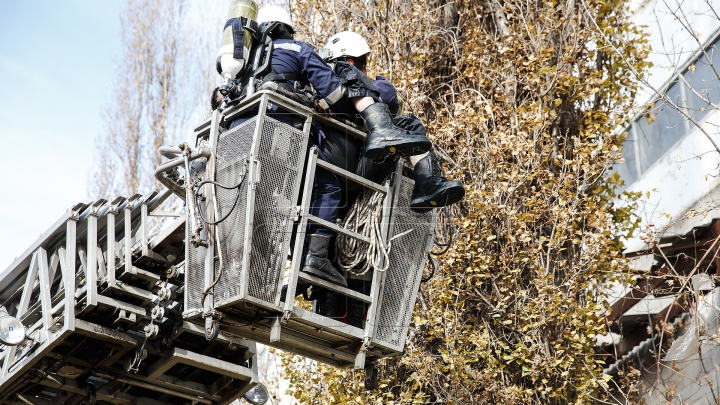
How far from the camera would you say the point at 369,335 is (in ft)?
22.0

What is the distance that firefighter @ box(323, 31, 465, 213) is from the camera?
6902 mm

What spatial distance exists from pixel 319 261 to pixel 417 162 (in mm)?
1092

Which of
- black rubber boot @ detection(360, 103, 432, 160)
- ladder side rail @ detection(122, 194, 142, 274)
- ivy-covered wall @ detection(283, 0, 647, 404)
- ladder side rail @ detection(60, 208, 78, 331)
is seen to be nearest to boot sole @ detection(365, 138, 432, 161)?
→ black rubber boot @ detection(360, 103, 432, 160)

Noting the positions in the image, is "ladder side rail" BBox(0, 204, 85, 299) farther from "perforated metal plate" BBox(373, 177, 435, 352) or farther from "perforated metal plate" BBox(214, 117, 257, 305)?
"perforated metal plate" BBox(373, 177, 435, 352)

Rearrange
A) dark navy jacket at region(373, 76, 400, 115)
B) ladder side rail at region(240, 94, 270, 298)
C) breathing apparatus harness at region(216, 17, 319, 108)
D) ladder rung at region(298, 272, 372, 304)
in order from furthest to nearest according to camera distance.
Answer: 1. dark navy jacket at region(373, 76, 400, 115)
2. breathing apparatus harness at region(216, 17, 319, 108)
3. ladder rung at region(298, 272, 372, 304)
4. ladder side rail at region(240, 94, 270, 298)

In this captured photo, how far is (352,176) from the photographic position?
22.4 ft

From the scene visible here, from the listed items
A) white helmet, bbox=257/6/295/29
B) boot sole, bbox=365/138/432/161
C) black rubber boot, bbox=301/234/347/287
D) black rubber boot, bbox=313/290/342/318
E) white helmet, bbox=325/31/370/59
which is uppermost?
white helmet, bbox=257/6/295/29

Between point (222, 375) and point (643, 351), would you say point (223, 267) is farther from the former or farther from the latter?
point (643, 351)

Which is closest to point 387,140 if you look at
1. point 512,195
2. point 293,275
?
point 293,275

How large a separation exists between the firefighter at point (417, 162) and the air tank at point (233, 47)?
0.64 meters

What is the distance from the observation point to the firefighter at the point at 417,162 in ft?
22.6

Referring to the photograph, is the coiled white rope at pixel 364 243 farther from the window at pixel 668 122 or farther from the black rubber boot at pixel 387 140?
the window at pixel 668 122

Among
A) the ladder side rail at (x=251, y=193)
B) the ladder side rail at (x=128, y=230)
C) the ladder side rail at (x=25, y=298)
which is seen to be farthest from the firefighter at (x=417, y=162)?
the ladder side rail at (x=25, y=298)

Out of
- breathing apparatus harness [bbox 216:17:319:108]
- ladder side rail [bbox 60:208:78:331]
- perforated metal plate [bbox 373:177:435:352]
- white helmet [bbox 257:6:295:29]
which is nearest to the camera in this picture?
breathing apparatus harness [bbox 216:17:319:108]
